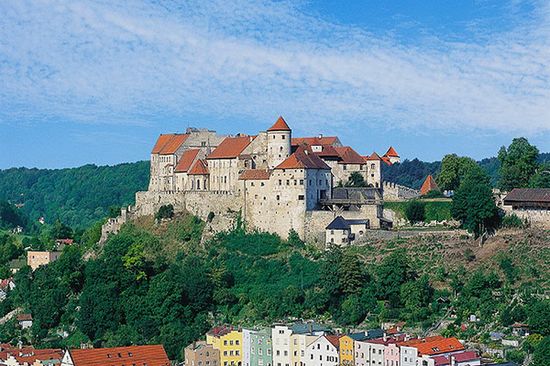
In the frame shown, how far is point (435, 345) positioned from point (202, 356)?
16354mm

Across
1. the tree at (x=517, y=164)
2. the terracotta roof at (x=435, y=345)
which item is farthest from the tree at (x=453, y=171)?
the terracotta roof at (x=435, y=345)

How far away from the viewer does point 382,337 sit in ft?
210

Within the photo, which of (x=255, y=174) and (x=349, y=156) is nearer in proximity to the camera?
(x=255, y=174)

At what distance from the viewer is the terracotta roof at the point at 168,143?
→ 313 feet

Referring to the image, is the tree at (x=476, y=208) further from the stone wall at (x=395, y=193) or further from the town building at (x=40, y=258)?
the town building at (x=40, y=258)

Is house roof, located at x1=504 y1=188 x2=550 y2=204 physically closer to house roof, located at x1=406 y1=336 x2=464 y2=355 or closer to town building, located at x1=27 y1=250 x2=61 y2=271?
house roof, located at x1=406 y1=336 x2=464 y2=355

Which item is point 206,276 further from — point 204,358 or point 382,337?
point 382,337

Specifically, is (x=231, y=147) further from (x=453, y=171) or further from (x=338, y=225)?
(x=453, y=171)

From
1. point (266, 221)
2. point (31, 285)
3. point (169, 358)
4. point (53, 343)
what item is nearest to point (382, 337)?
point (169, 358)

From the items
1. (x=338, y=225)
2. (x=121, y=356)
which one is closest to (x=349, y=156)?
(x=338, y=225)

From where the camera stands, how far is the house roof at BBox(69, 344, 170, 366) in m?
67.0

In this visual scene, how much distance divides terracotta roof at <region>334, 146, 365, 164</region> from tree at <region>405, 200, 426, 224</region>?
308 inches

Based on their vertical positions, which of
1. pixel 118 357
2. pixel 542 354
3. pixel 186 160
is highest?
pixel 186 160

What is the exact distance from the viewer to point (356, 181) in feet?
282
